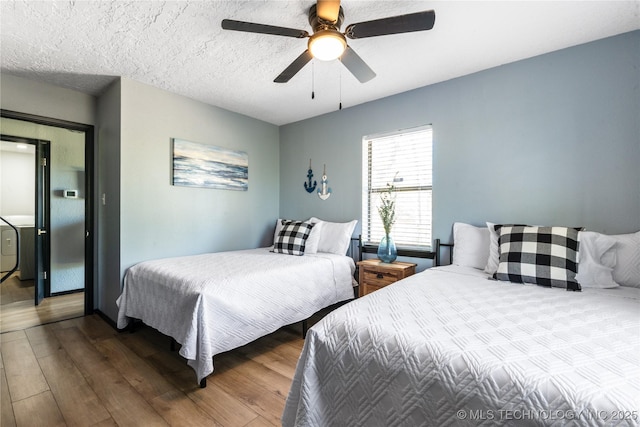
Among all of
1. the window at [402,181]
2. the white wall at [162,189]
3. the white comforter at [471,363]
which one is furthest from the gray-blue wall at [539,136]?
the white wall at [162,189]

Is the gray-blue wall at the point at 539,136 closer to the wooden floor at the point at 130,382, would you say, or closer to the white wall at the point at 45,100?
the wooden floor at the point at 130,382

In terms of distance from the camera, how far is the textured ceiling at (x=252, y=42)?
1785 millimetres

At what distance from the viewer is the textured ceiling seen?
1.79m

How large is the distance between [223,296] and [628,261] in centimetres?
273

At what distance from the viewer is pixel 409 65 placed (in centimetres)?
248

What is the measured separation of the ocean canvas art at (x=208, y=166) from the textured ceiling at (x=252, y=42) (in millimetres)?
634

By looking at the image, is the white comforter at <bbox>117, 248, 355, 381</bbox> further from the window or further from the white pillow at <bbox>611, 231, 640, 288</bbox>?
the white pillow at <bbox>611, 231, 640, 288</bbox>

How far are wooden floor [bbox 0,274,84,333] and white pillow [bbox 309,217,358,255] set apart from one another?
289 centimetres

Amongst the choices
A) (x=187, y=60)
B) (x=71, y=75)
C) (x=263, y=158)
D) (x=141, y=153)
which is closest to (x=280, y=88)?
(x=187, y=60)

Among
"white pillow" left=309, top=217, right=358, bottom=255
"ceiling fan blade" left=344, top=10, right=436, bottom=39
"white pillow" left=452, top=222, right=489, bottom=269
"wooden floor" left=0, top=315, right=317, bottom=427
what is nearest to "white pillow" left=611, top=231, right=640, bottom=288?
"white pillow" left=452, top=222, right=489, bottom=269

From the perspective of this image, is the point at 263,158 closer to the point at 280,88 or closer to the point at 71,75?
the point at 280,88

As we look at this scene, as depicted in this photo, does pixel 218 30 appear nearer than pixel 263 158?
Yes

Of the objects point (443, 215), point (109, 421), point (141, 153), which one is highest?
point (141, 153)

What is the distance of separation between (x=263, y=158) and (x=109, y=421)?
127 inches
